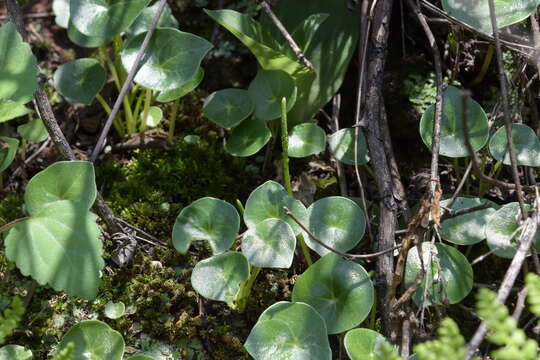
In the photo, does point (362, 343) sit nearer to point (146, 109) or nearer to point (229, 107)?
point (229, 107)

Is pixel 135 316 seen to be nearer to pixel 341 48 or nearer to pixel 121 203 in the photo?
pixel 121 203

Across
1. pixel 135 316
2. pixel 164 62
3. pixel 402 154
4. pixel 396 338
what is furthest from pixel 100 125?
pixel 396 338

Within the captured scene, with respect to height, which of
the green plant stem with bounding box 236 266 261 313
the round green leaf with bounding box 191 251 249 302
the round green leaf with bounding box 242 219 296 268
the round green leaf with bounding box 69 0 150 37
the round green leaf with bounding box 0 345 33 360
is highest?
the round green leaf with bounding box 69 0 150 37

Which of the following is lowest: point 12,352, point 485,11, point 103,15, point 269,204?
point 12,352

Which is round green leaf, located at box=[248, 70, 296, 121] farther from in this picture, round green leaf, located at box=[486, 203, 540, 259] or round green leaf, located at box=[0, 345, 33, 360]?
round green leaf, located at box=[0, 345, 33, 360]

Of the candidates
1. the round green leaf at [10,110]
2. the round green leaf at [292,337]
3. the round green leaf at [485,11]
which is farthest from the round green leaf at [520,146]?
the round green leaf at [10,110]

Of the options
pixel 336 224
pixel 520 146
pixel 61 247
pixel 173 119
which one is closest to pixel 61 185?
pixel 61 247

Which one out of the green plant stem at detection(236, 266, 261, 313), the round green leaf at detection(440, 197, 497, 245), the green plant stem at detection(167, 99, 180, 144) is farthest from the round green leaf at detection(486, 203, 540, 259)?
the green plant stem at detection(167, 99, 180, 144)
